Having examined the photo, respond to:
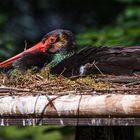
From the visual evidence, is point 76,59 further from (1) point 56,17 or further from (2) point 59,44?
(1) point 56,17

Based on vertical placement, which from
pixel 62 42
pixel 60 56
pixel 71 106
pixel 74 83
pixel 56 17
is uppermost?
pixel 56 17

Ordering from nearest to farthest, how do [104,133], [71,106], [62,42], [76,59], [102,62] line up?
[71,106]
[104,133]
[102,62]
[76,59]
[62,42]

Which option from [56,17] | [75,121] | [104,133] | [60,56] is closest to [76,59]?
[104,133]

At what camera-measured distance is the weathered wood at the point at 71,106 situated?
342 centimetres

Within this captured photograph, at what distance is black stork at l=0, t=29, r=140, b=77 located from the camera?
4.27 m

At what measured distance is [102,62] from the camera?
14.3ft

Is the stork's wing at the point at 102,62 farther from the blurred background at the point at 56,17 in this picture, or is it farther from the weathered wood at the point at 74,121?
the blurred background at the point at 56,17

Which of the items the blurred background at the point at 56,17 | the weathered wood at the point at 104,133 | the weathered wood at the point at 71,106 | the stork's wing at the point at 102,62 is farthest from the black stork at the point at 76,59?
the blurred background at the point at 56,17

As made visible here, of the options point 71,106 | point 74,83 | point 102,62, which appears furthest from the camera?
point 102,62

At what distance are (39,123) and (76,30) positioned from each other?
25.9 ft

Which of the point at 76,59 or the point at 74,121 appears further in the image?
the point at 76,59

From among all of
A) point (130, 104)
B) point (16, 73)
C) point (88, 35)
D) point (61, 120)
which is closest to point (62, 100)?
point (61, 120)

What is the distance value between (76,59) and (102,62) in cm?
29

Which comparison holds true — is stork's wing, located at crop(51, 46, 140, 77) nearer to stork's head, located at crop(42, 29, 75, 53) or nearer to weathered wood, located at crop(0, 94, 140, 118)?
weathered wood, located at crop(0, 94, 140, 118)
